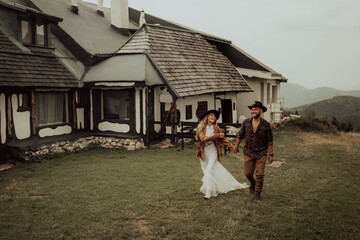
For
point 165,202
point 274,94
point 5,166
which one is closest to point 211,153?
point 165,202

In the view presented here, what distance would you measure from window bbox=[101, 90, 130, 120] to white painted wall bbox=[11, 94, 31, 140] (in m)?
3.19

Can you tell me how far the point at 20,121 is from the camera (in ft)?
37.8

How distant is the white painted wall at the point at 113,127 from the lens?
1356 centimetres

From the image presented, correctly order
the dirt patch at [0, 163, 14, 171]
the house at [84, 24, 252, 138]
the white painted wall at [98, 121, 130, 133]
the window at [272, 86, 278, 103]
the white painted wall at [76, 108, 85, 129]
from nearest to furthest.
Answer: the dirt patch at [0, 163, 14, 171], the house at [84, 24, 252, 138], the white painted wall at [98, 121, 130, 133], the white painted wall at [76, 108, 85, 129], the window at [272, 86, 278, 103]

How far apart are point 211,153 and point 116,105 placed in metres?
7.67

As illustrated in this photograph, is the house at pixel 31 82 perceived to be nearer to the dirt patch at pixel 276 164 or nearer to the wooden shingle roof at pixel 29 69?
the wooden shingle roof at pixel 29 69

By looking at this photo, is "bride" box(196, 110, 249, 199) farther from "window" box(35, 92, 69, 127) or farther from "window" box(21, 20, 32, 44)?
"window" box(21, 20, 32, 44)

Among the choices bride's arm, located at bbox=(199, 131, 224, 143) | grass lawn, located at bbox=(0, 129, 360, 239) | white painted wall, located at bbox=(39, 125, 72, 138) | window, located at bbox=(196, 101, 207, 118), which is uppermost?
window, located at bbox=(196, 101, 207, 118)

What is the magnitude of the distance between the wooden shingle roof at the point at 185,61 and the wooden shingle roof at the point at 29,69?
2722 mm

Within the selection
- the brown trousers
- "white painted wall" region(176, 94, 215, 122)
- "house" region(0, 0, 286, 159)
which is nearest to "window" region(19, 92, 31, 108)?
"house" region(0, 0, 286, 159)

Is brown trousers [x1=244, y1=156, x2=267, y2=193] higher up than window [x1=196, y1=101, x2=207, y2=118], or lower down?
lower down

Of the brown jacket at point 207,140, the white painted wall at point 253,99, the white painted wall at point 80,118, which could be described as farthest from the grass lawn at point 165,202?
the white painted wall at point 253,99

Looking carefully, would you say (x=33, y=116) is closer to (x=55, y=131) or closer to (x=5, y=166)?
(x=55, y=131)

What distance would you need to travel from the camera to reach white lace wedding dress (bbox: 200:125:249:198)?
6985 mm
